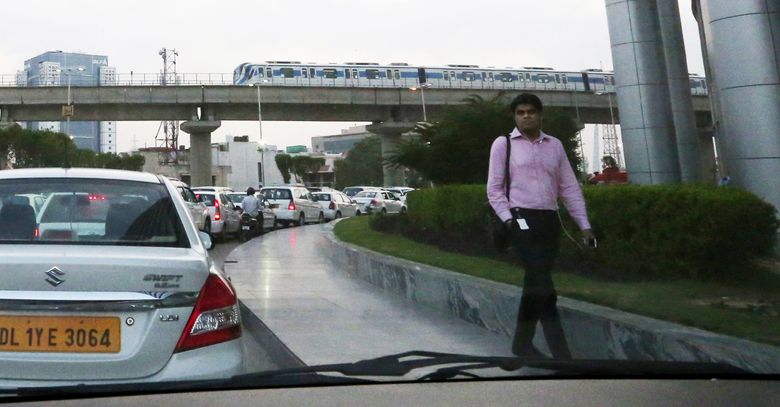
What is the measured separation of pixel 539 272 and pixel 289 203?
27.3m

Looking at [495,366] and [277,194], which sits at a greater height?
[277,194]

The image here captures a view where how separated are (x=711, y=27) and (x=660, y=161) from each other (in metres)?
5.96

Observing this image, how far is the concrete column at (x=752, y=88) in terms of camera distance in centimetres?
1181

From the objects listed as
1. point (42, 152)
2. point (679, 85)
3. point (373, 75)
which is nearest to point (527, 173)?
point (42, 152)

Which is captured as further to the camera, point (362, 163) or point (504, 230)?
point (362, 163)

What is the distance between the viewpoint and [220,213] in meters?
23.2

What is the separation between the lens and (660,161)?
59.9 ft

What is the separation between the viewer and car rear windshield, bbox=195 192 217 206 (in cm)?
2307

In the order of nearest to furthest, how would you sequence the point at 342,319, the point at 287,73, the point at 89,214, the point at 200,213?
the point at 89,214
the point at 342,319
the point at 200,213
the point at 287,73

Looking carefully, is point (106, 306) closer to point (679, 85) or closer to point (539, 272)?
point (539, 272)

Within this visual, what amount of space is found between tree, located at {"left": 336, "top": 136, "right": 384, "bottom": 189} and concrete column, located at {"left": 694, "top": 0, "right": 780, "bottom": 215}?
17925 millimetres

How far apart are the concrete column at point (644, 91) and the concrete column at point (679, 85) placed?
13.7 feet

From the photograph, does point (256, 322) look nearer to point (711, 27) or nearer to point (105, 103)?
point (711, 27)

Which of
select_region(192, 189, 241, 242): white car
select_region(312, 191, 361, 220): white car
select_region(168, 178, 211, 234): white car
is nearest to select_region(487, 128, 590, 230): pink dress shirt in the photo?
select_region(168, 178, 211, 234): white car
